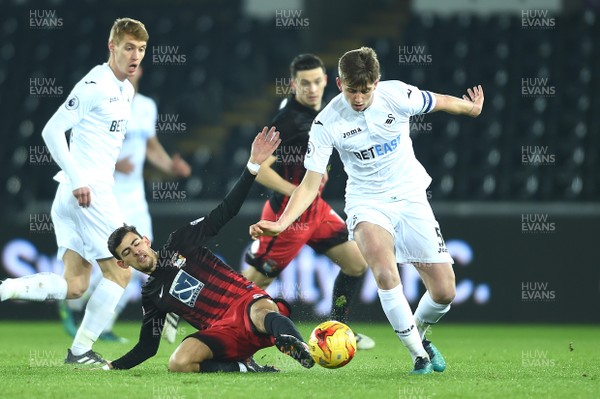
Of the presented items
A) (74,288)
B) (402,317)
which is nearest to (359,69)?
(402,317)

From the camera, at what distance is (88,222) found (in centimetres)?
759

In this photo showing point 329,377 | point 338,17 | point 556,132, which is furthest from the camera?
point 338,17

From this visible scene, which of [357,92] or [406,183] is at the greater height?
[357,92]

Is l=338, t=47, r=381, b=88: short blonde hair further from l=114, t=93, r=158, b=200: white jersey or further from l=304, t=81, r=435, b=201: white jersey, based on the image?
l=114, t=93, r=158, b=200: white jersey

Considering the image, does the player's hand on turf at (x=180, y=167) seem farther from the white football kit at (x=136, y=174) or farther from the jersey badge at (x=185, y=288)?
the jersey badge at (x=185, y=288)

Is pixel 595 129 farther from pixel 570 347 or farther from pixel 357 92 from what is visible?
pixel 357 92

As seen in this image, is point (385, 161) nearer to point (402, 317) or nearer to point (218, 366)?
point (402, 317)

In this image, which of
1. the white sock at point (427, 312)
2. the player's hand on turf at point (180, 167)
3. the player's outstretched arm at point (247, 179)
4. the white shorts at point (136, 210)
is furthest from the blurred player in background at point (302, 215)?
the player's outstretched arm at point (247, 179)

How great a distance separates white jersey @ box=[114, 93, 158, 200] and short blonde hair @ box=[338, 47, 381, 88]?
3.86 metres

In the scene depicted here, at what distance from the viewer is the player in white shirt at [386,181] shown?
6.81 m

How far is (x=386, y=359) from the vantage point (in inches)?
314

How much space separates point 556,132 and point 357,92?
757cm

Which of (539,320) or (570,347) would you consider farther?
(539,320)

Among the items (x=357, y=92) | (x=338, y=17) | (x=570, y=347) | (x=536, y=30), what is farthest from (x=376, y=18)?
(x=357, y=92)
